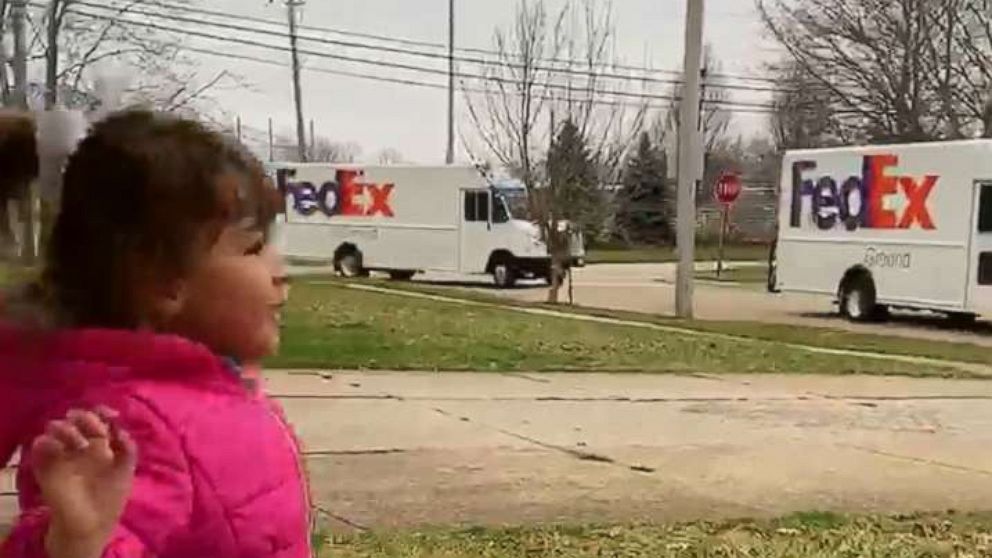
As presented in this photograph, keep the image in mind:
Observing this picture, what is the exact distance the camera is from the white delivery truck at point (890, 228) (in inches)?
876

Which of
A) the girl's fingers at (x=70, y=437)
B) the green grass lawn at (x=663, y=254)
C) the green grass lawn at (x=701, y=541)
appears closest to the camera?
the girl's fingers at (x=70, y=437)

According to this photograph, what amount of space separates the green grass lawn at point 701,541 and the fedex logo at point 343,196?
3012cm

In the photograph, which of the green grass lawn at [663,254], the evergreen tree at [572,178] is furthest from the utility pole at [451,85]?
the evergreen tree at [572,178]

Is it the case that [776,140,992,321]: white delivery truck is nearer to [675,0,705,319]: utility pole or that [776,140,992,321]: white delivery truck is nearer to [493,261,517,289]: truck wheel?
[675,0,705,319]: utility pole

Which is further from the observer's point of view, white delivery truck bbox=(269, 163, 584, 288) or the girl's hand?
white delivery truck bbox=(269, 163, 584, 288)

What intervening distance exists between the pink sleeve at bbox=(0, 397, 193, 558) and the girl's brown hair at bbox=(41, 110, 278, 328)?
14 centimetres

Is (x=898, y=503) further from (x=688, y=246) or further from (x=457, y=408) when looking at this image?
(x=688, y=246)

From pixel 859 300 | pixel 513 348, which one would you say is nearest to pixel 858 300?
pixel 859 300

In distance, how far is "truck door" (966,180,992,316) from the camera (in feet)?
72.4

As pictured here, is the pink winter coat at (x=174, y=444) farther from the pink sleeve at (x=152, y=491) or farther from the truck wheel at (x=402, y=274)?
the truck wheel at (x=402, y=274)

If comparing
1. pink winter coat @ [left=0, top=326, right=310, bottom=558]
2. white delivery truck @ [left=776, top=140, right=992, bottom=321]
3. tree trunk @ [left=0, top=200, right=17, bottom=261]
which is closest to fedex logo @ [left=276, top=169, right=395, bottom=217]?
white delivery truck @ [left=776, top=140, right=992, bottom=321]

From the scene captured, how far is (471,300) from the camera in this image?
24.5 metres

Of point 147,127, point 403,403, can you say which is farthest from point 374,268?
point 147,127

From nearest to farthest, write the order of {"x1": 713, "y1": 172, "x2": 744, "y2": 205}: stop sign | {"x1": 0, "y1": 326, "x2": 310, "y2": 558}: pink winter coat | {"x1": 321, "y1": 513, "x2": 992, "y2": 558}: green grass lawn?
1. {"x1": 0, "y1": 326, "x2": 310, "y2": 558}: pink winter coat
2. {"x1": 321, "y1": 513, "x2": 992, "y2": 558}: green grass lawn
3. {"x1": 713, "y1": 172, "x2": 744, "y2": 205}: stop sign
